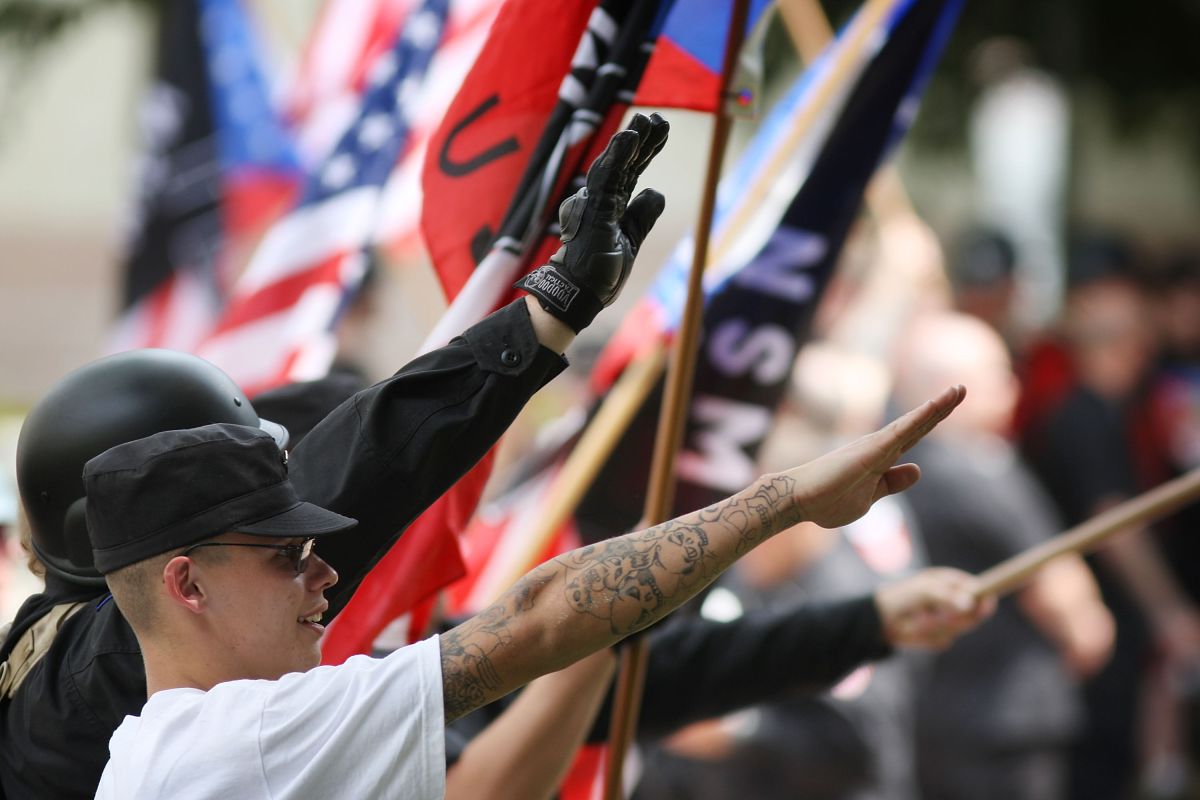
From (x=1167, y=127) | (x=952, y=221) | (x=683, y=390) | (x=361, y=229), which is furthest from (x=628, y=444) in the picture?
(x=952, y=221)

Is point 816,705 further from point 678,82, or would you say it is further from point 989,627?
point 678,82

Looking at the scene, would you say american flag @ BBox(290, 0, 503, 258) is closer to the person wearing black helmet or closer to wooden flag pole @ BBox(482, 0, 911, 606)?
wooden flag pole @ BBox(482, 0, 911, 606)

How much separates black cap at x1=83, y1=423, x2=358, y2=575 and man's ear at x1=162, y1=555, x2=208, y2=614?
0.09 ft

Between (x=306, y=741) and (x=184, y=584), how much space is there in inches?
11.9

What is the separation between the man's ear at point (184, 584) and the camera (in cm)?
241

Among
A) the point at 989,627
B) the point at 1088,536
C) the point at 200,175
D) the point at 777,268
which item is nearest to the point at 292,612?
the point at 1088,536

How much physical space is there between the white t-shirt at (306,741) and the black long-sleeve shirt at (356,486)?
0.42 metres

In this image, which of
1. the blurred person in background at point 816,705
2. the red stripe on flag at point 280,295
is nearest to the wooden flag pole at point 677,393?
the blurred person in background at point 816,705

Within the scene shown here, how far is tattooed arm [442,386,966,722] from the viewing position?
2355 mm

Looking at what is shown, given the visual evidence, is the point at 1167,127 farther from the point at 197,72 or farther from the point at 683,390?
the point at 683,390

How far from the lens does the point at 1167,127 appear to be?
1406cm

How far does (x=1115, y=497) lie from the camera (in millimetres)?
8750

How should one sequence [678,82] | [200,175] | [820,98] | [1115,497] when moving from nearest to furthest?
[678,82] < [820,98] < [1115,497] < [200,175]

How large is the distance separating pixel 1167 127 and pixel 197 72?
321 inches
